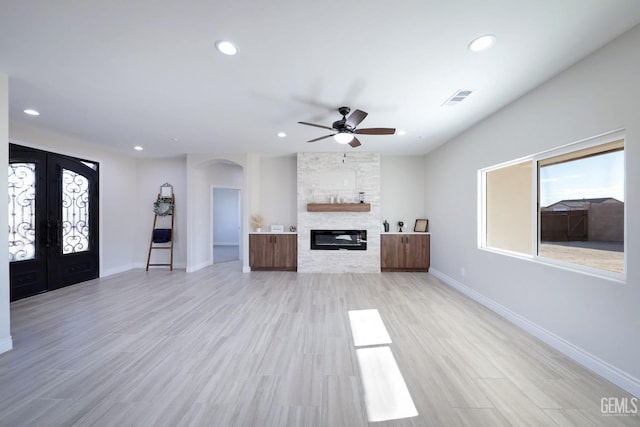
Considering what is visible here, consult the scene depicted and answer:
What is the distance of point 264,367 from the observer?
2174 mm

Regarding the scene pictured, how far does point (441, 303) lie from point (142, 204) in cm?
716

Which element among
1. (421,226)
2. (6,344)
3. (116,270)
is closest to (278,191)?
(421,226)

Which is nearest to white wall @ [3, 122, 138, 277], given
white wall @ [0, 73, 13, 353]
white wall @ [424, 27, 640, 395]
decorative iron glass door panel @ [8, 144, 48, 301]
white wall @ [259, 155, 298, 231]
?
decorative iron glass door panel @ [8, 144, 48, 301]

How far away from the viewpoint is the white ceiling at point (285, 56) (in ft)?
5.61

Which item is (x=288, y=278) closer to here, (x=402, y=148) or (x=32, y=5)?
(x=402, y=148)

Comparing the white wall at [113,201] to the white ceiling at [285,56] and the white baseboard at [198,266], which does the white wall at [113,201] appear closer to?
the white ceiling at [285,56]

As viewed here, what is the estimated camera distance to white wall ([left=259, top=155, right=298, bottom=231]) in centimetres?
632

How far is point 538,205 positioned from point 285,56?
3303 millimetres

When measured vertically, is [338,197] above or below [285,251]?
above

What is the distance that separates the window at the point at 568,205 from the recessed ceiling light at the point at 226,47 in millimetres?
3330

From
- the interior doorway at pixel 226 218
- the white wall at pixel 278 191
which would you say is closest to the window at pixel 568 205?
the white wall at pixel 278 191

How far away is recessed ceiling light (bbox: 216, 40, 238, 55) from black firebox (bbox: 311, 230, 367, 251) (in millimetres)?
4222

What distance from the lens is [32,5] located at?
5.49 feet

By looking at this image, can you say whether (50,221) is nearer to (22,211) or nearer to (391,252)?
(22,211)
